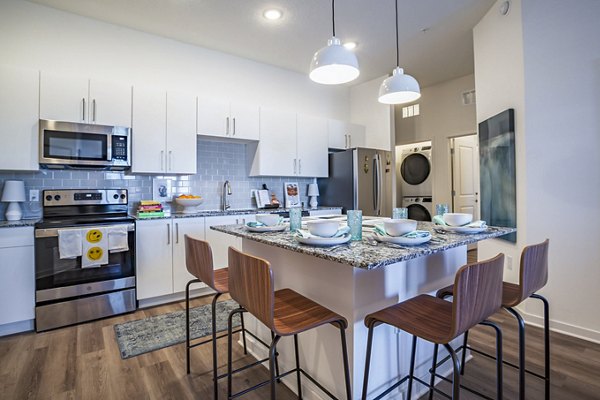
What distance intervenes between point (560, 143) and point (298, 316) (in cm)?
246

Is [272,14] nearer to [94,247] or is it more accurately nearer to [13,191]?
[94,247]

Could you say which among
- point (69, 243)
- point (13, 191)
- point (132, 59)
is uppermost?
point (132, 59)

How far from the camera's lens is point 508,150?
280 centimetres

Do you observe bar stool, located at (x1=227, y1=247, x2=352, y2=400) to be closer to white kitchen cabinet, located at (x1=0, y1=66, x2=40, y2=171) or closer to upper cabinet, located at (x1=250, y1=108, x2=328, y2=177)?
white kitchen cabinet, located at (x1=0, y1=66, x2=40, y2=171)

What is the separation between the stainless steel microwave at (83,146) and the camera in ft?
8.73

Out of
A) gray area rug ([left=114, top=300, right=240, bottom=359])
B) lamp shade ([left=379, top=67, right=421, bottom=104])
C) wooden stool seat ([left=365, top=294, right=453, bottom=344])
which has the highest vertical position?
lamp shade ([left=379, top=67, right=421, bottom=104])

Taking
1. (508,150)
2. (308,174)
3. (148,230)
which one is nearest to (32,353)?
(148,230)

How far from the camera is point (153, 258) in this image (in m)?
3.00

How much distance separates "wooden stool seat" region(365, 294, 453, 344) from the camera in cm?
118

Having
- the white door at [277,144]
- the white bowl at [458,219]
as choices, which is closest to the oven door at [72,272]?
the white door at [277,144]

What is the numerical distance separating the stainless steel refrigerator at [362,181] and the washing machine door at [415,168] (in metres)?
1.54

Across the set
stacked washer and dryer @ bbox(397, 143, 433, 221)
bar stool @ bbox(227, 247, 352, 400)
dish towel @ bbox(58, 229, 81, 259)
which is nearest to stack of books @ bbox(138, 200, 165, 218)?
dish towel @ bbox(58, 229, 81, 259)

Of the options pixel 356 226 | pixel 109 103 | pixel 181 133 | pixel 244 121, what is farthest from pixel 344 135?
pixel 356 226

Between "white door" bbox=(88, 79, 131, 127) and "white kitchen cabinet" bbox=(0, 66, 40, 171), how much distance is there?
0.39 metres
